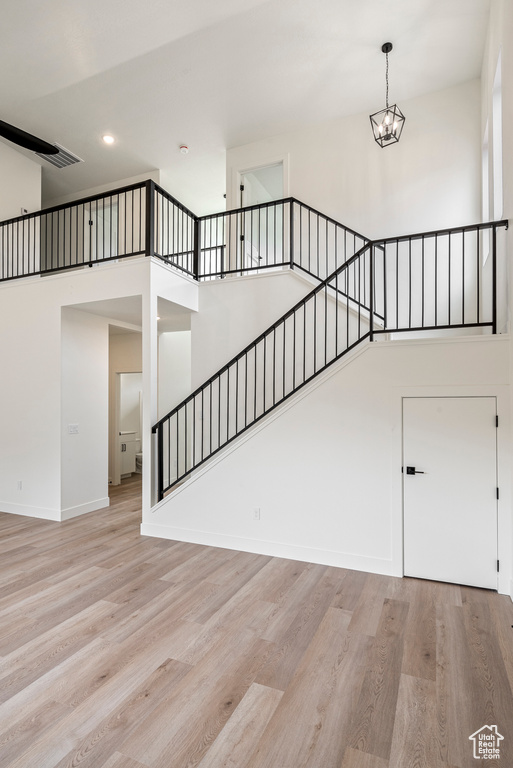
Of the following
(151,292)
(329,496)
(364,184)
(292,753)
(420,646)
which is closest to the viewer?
(292,753)

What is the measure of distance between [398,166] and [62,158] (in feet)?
18.9

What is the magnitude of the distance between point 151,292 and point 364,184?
3.86 metres

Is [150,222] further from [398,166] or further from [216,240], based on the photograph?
[398,166]

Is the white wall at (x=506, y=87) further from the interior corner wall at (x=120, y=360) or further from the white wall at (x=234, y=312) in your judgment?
the interior corner wall at (x=120, y=360)

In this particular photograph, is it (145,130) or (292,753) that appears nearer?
(292,753)

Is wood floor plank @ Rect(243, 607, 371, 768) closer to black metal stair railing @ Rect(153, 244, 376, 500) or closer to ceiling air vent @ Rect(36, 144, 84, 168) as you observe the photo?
black metal stair railing @ Rect(153, 244, 376, 500)

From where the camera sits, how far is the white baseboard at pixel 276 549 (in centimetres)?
386

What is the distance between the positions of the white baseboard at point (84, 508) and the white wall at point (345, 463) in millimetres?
2302

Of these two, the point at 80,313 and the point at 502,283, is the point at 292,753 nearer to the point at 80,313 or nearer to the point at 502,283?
the point at 502,283

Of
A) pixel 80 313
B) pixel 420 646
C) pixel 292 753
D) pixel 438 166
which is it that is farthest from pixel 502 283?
pixel 80 313

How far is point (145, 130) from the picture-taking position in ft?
21.6

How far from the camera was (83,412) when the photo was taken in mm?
5941

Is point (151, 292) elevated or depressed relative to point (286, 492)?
elevated

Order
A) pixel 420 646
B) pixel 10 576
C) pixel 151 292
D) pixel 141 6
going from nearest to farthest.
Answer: pixel 420 646
pixel 10 576
pixel 141 6
pixel 151 292
